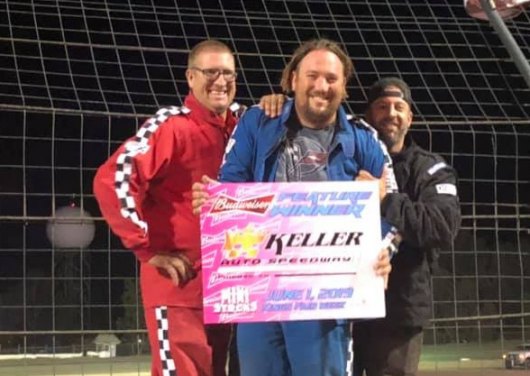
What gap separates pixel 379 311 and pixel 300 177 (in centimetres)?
44

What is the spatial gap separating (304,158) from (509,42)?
3.45 feet

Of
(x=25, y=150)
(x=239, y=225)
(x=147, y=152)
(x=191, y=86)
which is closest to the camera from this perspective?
(x=239, y=225)

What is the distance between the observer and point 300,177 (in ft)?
9.21

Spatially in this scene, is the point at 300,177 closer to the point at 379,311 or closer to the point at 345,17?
the point at 379,311

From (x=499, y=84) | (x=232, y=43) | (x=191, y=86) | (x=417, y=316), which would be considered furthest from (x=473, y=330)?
(x=191, y=86)

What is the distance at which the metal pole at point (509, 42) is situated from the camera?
134 inches

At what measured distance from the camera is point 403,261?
3.25 metres

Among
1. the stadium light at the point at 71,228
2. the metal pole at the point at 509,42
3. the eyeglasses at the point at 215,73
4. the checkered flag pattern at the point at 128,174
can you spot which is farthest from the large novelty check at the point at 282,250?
the stadium light at the point at 71,228

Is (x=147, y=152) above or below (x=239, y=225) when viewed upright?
above

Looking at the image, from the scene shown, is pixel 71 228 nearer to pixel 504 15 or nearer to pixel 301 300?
pixel 504 15

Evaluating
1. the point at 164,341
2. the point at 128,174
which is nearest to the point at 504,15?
the point at 128,174

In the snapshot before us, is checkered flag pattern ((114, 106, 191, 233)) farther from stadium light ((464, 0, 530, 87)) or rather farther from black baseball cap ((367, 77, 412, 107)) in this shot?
stadium light ((464, 0, 530, 87))

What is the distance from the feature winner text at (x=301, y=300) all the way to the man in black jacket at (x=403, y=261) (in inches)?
16.6

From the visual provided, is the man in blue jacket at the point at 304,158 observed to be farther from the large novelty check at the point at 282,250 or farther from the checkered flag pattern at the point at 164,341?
the checkered flag pattern at the point at 164,341
